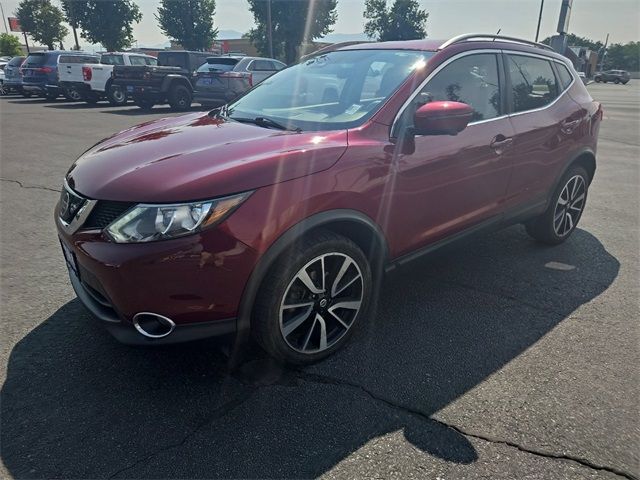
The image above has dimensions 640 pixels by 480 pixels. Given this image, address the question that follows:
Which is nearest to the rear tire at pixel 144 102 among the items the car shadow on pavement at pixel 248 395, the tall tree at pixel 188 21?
the car shadow on pavement at pixel 248 395

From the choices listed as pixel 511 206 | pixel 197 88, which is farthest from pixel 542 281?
pixel 197 88

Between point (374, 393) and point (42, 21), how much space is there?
5646 cm

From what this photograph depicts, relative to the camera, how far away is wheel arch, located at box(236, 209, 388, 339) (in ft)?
7.45

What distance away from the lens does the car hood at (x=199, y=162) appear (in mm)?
2152

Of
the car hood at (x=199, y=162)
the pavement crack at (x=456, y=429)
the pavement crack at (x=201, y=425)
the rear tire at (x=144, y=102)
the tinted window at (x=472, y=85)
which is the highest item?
the tinted window at (x=472, y=85)

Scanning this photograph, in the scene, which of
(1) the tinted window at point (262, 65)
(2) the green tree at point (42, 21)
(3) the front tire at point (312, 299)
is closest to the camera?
(3) the front tire at point (312, 299)

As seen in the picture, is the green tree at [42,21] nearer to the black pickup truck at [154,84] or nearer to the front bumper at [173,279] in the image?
the black pickup truck at [154,84]

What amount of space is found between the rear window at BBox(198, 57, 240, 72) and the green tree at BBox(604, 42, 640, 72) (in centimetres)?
10798

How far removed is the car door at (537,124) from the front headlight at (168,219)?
2.50m

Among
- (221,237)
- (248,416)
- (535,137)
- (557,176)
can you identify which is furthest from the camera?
(557,176)

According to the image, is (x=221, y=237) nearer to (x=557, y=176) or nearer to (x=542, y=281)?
(x=542, y=281)

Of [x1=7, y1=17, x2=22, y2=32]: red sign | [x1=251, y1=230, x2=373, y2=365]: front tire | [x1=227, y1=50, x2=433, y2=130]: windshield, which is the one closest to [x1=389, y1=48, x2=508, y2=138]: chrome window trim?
[x1=227, y1=50, x2=433, y2=130]: windshield

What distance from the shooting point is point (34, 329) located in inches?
116

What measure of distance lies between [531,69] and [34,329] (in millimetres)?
4217
